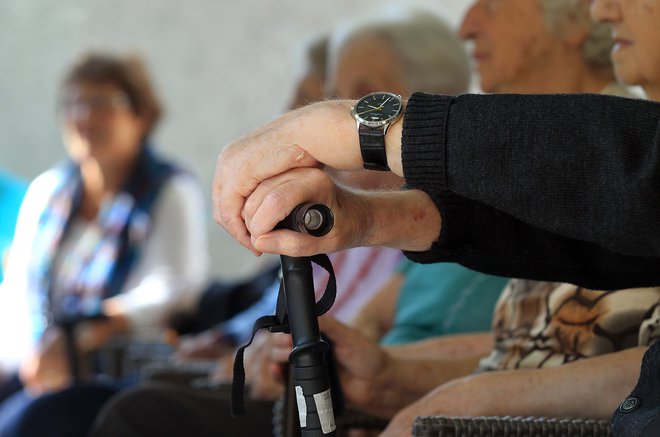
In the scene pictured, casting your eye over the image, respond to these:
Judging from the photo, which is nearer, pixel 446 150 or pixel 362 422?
pixel 446 150

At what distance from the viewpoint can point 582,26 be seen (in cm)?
235

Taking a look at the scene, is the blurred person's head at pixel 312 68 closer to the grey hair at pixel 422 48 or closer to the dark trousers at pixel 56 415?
the grey hair at pixel 422 48

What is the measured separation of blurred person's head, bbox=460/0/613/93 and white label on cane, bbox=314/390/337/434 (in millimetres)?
1274

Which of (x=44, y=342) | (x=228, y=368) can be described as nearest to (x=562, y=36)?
(x=228, y=368)

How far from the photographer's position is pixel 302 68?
3.69 metres

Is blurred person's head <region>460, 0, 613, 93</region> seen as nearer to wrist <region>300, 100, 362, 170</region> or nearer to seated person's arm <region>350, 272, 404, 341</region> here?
seated person's arm <region>350, 272, 404, 341</region>

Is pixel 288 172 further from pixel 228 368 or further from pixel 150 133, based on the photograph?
pixel 150 133

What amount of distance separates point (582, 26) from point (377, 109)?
1.19 metres

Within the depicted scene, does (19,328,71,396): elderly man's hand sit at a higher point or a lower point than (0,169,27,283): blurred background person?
lower

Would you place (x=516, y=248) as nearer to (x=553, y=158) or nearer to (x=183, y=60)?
(x=553, y=158)

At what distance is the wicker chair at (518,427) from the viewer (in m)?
1.51

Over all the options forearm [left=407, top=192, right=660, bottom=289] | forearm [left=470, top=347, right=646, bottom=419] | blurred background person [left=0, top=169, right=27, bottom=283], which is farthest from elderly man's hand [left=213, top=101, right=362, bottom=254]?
blurred background person [left=0, top=169, right=27, bottom=283]

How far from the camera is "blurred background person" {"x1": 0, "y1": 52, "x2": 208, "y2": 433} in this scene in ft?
12.6

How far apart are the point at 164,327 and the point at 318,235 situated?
2.60 meters
